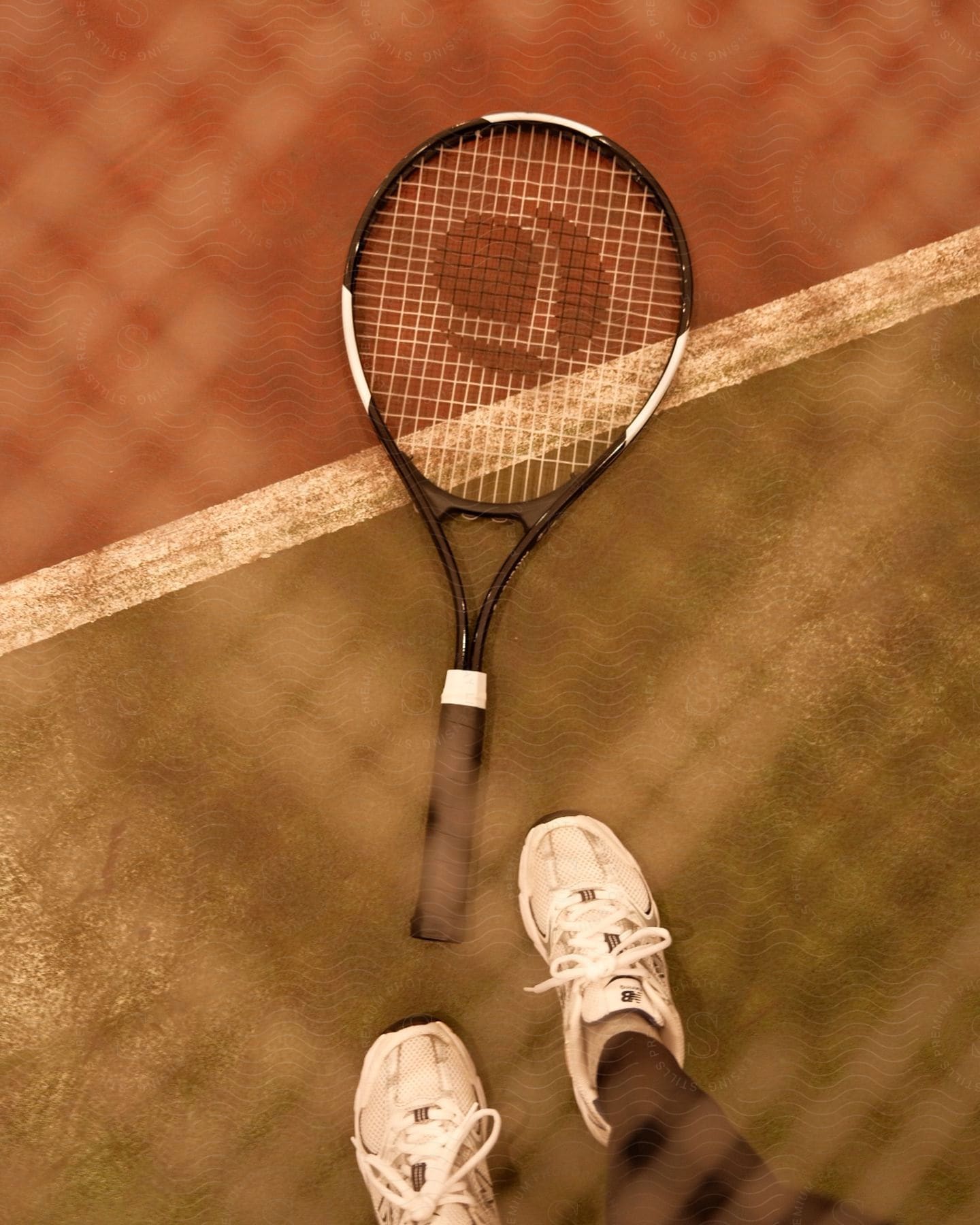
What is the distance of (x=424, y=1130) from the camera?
96 cm

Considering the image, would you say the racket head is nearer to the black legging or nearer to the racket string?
the racket string

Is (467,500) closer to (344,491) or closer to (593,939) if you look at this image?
(344,491)

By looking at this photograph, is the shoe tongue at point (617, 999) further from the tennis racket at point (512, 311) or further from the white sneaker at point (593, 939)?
the tennis racket at point (512, 311)

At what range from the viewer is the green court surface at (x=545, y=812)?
3.33ft

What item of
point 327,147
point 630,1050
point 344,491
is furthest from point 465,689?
point 327,147

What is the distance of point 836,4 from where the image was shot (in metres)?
1.14

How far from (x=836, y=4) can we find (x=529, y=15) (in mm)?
455

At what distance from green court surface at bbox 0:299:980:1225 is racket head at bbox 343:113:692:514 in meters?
0.09

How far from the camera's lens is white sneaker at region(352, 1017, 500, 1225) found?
3.10ft

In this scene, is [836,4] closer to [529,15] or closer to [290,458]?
[529,15]

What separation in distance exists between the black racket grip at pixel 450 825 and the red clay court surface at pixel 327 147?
0.45 metres

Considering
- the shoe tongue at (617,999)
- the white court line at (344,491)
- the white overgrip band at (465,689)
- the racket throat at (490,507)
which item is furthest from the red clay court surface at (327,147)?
the shoe tongue at (617,999)

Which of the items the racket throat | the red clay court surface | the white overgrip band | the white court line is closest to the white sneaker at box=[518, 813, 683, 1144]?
the white overgrip band

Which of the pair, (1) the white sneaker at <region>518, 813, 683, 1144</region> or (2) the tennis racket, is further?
(2) the tennis racket
